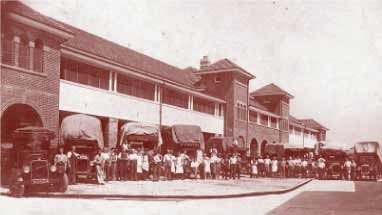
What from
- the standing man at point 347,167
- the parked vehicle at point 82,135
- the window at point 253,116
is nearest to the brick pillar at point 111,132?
the parked vehicle at point 82,135

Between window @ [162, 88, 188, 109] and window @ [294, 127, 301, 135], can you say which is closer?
window @ [162, 88, 188, 109]

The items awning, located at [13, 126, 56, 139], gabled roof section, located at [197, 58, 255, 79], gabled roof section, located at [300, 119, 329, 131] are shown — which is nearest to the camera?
awning, located at [13, 126, 56, 139]

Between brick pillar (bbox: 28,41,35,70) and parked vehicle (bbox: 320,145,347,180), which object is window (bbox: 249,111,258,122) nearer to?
parked vehicle (bbox: 320,145,347,180)

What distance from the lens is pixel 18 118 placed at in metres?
18.3

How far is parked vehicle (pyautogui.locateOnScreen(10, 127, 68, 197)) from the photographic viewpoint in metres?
13.4

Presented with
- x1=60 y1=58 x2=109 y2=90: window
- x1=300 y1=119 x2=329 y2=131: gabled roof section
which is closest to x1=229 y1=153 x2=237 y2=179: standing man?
x1=60 y1=58 x2=109 y2=90: window

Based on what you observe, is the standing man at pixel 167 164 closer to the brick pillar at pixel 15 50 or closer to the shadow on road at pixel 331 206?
the shadow on road at pixel 331 206

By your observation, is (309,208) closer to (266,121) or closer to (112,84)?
(112,84)

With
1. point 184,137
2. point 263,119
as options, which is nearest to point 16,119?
point 184,137

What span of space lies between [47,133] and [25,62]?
12.6 feet

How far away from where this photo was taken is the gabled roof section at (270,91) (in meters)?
50.9

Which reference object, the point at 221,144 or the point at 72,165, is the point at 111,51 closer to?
the point at 221,144

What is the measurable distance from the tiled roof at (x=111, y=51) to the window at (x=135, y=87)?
0.66 metres

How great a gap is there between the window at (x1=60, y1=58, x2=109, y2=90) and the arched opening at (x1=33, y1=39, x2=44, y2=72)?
2.32 metres
